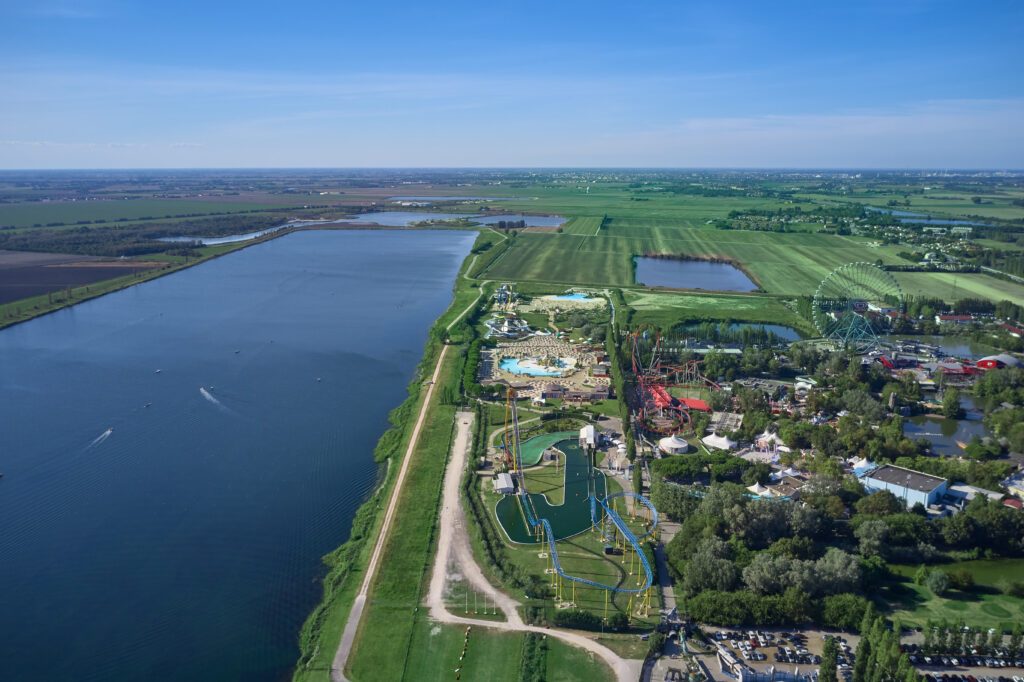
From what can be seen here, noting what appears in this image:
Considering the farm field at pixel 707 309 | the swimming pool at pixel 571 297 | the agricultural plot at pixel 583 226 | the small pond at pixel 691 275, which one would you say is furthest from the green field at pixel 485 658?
the agricultural plot at pixel 583 226

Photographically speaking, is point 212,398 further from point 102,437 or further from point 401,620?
point 401,620

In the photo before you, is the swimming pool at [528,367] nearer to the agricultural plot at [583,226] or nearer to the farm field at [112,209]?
the agricultural plot at [583,226]

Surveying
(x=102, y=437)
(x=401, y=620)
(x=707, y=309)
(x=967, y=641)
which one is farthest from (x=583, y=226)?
(x=967, y=641)

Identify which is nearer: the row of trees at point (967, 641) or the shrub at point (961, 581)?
the row of trees at point (967, 641)

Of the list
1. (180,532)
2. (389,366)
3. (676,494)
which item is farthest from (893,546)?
(389,366)

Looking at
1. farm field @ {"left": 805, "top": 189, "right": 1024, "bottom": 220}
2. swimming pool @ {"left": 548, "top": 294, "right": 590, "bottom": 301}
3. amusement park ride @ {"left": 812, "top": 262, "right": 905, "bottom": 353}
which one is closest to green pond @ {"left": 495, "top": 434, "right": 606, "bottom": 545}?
amusement park ride @ {"left": 812, "top": 262, "right": 905, "bottom": 353}

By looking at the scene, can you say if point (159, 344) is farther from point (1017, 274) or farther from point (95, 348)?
point (1017, 274)
